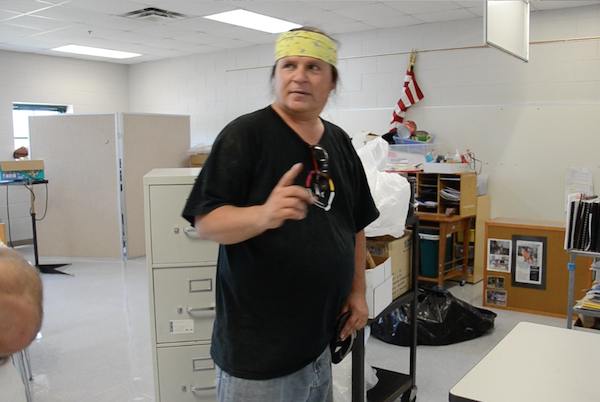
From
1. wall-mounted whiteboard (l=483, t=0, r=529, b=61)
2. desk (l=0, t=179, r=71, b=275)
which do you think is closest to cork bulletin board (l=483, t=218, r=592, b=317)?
wall-mounted whiteboard (l=483, t=0, r=529, b=61)

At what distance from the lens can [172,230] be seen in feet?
6.13

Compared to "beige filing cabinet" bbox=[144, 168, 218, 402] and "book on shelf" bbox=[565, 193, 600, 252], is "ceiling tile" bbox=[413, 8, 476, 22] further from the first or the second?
"beige filing cabinet" bbox=[144, 168, 218, 402]

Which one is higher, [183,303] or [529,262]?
[183,303]

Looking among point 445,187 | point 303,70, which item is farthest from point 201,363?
point 445,187

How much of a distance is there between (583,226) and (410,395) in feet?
4.87

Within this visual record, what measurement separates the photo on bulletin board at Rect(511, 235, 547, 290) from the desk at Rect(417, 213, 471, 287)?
67 cm

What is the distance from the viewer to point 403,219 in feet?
7.21

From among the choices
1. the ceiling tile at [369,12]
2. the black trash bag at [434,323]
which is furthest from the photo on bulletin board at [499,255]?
the ceiling tile at [369,12]

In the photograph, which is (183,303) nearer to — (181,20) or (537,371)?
(537,371)

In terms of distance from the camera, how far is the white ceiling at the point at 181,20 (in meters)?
4.78

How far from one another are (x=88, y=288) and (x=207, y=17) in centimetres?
294

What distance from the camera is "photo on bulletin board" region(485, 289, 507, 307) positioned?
4105mm

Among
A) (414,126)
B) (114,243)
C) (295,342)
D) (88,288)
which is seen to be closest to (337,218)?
(295,342)

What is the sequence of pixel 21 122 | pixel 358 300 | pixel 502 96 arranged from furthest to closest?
pixel 21 122 → pixel 502 96 → pixel 358 300
